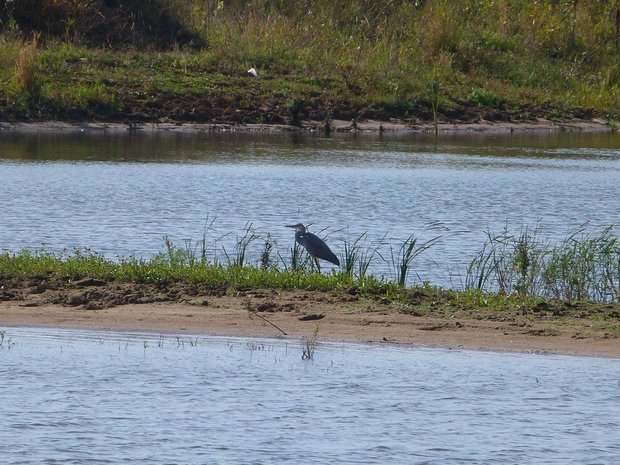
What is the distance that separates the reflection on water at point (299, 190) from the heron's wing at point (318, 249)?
1169 mm

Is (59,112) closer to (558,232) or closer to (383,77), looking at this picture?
(383,77)

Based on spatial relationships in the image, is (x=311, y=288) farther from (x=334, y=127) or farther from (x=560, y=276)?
(x=334, y=127)

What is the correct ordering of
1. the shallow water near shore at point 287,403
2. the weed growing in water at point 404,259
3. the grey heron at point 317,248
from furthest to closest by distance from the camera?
1. the grey heron at point 317,248
2. the weed growing in water at point 404,259
3. the shallow water near shore at point 287,403

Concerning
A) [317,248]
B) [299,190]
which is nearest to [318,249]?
[317,248]

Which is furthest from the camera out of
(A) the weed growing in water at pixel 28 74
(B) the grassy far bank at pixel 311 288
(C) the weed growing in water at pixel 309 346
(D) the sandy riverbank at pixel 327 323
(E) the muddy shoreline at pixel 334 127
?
(A) the weed growing in water at pixel 28 74

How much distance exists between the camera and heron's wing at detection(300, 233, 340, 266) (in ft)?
37.4

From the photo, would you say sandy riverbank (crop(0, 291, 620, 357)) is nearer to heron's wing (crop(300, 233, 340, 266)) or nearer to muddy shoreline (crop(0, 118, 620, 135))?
heron's wing (crop(300, 233, 340, 266))

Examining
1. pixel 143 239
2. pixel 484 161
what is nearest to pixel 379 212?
pixel 143 239

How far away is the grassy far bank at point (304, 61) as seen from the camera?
84.5 ft

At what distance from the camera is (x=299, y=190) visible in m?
18.7

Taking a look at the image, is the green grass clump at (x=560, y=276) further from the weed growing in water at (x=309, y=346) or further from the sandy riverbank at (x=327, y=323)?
the weed growing in water at (x=309, y=346)

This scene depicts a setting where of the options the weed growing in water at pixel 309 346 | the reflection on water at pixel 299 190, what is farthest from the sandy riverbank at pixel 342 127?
the weed growing in water at pixel 309 346

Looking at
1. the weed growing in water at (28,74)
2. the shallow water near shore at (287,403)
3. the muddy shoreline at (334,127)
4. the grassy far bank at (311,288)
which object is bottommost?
the shallow water near shore at (287,403)

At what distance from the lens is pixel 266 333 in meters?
9.56
